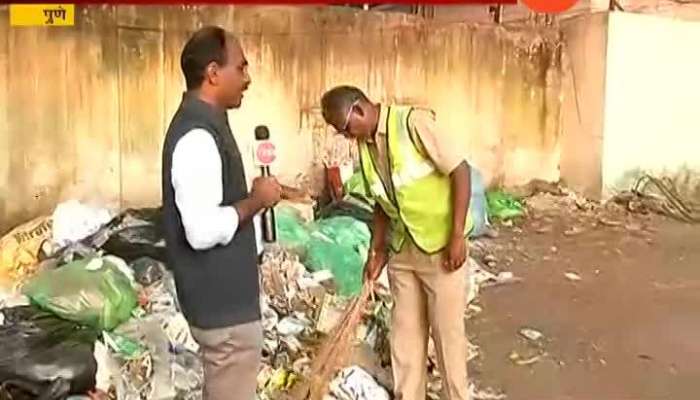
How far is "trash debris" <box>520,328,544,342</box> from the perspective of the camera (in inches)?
236

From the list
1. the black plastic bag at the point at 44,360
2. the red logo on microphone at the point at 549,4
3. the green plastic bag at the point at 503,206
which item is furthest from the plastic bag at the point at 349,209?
the red logo on microphone at the point at 549,4

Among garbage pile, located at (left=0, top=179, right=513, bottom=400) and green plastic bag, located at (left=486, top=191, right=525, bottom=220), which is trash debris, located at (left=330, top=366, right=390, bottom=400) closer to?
garbage pile, located at (left=0, top=179, right=513, bottom=400)

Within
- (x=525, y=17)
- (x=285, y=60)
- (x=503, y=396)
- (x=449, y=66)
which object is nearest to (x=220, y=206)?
(x=503, y=396)

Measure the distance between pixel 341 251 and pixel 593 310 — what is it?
1.58m

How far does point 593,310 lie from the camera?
6605 millimetres

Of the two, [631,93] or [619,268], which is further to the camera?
[631,93]

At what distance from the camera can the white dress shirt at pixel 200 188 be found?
2986mm

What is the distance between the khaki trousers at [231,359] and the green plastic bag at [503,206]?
636 centimetres

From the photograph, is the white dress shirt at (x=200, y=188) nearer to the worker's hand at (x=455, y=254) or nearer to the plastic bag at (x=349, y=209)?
the worker's hand at (x=455, y=254)

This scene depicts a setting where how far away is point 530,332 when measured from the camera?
6.09 meters

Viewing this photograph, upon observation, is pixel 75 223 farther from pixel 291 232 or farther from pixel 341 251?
pixel 341 251

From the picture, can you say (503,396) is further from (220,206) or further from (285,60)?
(285,60)

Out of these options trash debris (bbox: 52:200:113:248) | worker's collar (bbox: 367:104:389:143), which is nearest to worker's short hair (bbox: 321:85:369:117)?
worker's collar (bbox: 367:104:389:143)

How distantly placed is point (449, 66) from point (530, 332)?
413cm
